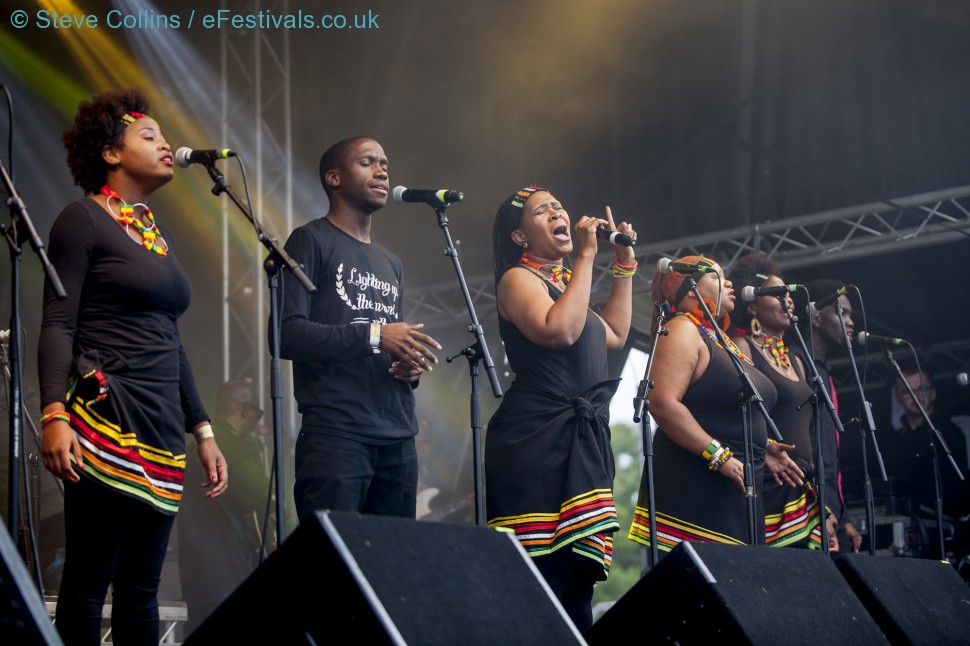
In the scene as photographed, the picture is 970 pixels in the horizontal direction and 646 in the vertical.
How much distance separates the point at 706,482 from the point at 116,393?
2.23m

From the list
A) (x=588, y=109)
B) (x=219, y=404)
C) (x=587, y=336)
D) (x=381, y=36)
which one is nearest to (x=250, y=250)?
(x=219, y=404)

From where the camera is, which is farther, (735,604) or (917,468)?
(917,468)

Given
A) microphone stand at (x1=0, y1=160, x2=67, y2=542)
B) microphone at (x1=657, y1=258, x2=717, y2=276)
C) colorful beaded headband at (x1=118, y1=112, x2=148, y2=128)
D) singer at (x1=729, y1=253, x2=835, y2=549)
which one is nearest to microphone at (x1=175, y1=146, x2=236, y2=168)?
colorful beaded headband at (x1=118, y1=112, x2=148, y2=128)

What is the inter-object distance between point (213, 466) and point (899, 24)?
5.96 m

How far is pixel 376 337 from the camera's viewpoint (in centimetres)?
312

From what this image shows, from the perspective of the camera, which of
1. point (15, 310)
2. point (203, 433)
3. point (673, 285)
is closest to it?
point (15, 310)

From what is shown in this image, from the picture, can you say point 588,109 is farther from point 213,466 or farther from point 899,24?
point 213,466

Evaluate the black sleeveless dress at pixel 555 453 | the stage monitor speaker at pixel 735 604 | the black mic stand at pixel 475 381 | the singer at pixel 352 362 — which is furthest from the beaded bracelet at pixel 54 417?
the stage monitor speaker at pixel 735 604

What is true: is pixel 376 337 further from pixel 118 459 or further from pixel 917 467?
pixel 917 467

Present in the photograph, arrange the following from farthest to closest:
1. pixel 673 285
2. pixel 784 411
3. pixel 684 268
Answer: pixel 784 411 < pixel 673 285 < pixel 684 268

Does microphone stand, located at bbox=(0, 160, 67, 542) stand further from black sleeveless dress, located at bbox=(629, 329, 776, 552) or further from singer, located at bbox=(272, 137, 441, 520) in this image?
black sleeveless dress, located at bbox=(629, 329, 776, 552)

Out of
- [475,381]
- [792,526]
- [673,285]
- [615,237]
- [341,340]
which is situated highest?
[615,237]

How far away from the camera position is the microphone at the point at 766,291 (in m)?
4.61

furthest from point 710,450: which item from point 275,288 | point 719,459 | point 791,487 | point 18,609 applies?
point 18,609
